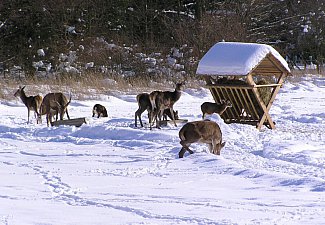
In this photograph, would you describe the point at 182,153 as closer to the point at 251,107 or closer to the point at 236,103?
the point at 251,107

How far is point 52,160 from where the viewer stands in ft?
42.2

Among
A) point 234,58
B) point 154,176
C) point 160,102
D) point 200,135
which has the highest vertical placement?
point 234,58

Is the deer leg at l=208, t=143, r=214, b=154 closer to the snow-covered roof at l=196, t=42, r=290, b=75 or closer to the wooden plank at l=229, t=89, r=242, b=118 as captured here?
the snow-covered roof at l=196, t=42, r=290, b=75

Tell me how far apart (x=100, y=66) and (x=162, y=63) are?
11.7 feet

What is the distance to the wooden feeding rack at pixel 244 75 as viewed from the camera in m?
18.1

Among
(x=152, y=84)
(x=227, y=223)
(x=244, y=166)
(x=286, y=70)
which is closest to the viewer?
(x=227, y=223)

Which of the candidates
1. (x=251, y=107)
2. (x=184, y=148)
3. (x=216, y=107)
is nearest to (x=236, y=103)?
(x=251, y=107)

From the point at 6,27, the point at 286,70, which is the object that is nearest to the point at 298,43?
the point at 6,27

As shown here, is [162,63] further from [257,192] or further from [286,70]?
[257,192]

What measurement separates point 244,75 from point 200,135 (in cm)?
549

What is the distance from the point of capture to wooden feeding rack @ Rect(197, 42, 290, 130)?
18109mm

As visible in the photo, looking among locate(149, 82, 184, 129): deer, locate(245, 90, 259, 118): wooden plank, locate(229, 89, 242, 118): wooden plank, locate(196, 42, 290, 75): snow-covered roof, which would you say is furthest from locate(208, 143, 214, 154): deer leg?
locate(229, 89, 242, 118): wooden plank

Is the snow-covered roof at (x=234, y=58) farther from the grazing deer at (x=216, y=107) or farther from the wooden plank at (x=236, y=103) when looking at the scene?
the wooden plank at (x=236, y=103)

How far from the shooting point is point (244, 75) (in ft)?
58.6
